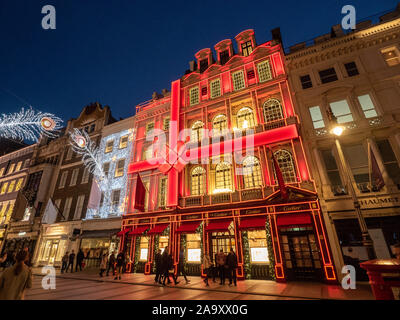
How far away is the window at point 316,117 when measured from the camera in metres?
14.0

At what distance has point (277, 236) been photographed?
11984mm

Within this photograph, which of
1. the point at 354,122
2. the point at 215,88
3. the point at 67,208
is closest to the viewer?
the point at 354,122

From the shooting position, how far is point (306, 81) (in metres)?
15.5

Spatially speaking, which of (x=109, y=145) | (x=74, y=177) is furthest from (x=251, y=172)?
(x=74, y=177)

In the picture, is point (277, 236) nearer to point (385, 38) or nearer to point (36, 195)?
point (385, 38)

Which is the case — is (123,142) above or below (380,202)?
above

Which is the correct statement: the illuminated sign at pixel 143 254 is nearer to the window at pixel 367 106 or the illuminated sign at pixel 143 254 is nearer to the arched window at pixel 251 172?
the arched window at pixel 251 172

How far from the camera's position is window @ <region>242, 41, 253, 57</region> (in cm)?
1824

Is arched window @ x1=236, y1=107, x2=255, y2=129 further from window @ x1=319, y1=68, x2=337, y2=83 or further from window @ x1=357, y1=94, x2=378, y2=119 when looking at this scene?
window @ x1=357, y1=94, x2=378, y2=119

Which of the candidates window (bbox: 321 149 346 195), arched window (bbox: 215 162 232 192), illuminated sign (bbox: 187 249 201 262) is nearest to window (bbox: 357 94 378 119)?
window (bbox: 321 149 346 195)

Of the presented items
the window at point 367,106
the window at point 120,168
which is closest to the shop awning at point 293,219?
the window at point 367,106

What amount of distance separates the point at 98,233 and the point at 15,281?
17.2m

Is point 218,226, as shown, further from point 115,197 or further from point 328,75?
point 328,75
